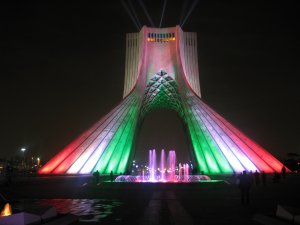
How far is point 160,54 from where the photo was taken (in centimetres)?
2911

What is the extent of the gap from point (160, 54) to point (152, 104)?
6173mm

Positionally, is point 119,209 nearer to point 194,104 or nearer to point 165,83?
point 194,104

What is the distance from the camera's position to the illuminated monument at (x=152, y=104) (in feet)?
68.1

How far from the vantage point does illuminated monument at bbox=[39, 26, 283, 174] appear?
20.8 metres

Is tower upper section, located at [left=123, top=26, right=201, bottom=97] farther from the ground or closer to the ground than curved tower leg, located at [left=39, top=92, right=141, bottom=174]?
farther from the ground

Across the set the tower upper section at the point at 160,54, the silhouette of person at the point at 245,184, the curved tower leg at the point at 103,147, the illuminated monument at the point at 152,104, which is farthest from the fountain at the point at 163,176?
the tower upper section at the point at 160,54

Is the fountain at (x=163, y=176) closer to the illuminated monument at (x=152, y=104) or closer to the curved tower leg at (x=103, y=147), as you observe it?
the illuminated monument at (x=152, y=104)

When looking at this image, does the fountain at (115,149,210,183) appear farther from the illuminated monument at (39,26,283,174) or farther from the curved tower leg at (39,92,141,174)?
the curved tower leg at (39,92,141,174)

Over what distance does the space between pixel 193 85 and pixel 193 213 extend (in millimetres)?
22115

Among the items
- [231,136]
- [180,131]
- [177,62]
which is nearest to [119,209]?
[231,136]

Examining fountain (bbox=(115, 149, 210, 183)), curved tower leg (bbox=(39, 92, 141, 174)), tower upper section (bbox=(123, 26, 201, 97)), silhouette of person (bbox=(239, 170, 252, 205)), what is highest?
tower upper section (bbox=(123, 26, 201, 97))

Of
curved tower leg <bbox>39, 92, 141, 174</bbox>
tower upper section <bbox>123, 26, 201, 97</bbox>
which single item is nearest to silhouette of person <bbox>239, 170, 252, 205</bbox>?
curved tower leg <bbox>39, 92, 141, 174</bbox>

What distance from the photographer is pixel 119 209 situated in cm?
727

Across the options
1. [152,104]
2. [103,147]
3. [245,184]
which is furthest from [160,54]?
[245,184]
